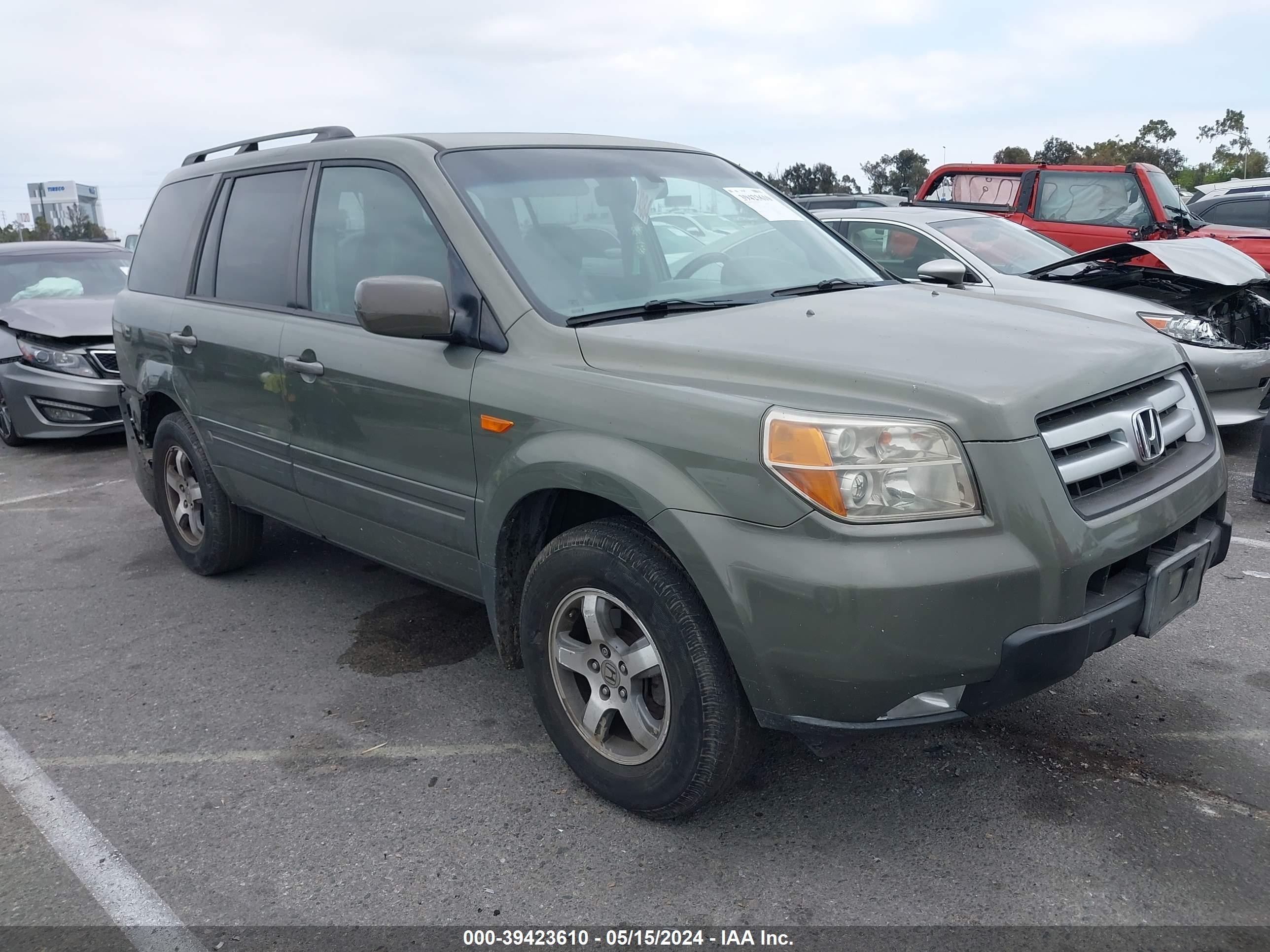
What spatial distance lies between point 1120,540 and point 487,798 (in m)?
1.82

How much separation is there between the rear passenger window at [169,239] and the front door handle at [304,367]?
3.95ft

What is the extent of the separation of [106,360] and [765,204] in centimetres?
617

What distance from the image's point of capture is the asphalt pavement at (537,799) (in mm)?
2494

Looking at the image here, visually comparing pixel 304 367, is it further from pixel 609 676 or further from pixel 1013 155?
pixel 1013 155

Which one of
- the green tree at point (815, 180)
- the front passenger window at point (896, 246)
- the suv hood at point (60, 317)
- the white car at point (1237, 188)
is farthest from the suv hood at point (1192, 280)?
the green tree at point (815, 180)

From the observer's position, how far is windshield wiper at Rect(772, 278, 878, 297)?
3367mm

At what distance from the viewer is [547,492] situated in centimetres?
292

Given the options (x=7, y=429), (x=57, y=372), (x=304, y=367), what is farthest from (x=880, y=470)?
(x=7, y=429)

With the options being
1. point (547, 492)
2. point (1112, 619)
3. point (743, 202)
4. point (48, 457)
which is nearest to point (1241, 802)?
point (1112, 619)

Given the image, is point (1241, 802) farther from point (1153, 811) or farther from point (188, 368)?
point (188, 368)

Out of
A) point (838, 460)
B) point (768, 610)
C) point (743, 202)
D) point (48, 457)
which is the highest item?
point (743, 202)

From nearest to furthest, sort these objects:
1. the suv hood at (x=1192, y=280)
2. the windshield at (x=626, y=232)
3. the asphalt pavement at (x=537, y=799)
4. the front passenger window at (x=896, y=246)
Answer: the asphalt pavement at (x=537, y=799) < the windshield at (x=626, y=232) < the suv hood at (x=1192, y=280) < the front passenger window at (x=896, y=246)

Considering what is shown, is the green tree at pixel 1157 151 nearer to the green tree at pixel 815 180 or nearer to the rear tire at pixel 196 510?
the green tree at pixel 815 180

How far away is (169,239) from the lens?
4875mm
